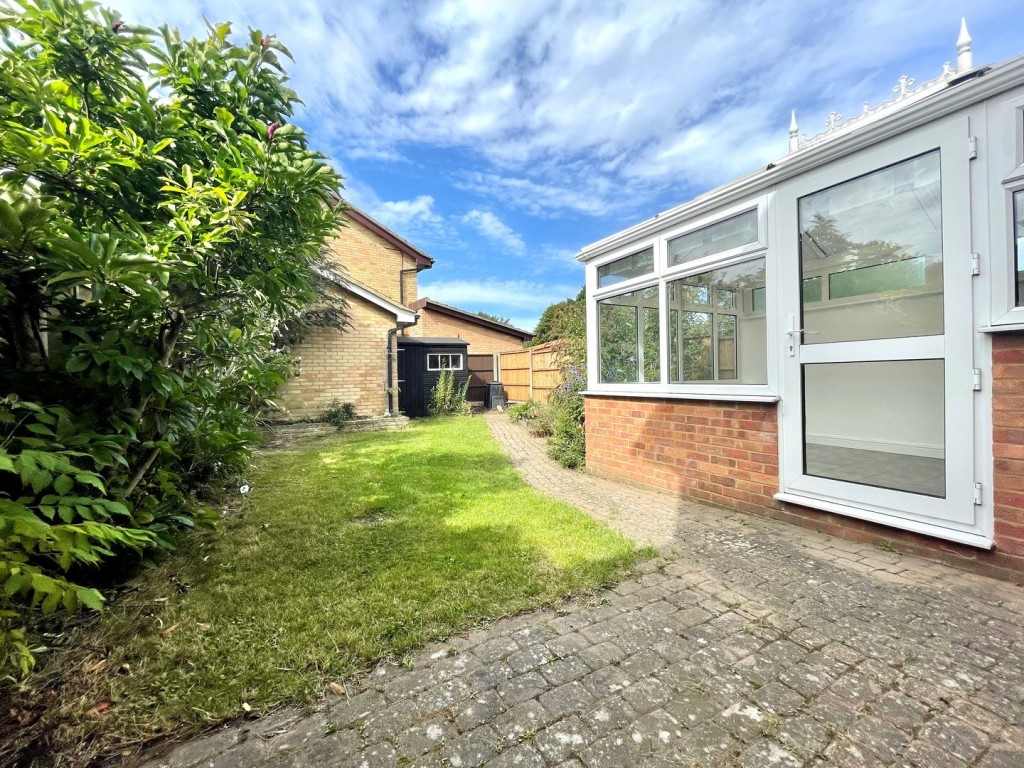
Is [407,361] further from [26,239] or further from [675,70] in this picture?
[26,239]

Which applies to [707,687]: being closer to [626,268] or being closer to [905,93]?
[626,268]

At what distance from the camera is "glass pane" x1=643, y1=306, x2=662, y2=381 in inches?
181

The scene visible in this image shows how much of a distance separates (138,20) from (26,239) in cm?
144

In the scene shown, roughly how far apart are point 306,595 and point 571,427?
14.5ft

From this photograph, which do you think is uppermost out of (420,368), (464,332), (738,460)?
(464,332)

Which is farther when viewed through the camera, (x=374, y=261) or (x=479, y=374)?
(x=479, y=374)

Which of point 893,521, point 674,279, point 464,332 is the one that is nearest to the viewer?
point 893,521

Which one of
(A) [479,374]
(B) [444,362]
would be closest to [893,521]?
(B) [444,362]

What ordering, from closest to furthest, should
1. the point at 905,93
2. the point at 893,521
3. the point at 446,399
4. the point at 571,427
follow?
1. the point at 893,521
2. the point at 905,93
3. the point at 571,427
4. the point at 446,399

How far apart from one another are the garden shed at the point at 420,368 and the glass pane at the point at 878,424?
9866 millimetres

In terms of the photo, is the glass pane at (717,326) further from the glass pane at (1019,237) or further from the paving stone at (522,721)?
the paving stone at (522,721)

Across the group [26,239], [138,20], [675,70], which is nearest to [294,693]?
[26,239]

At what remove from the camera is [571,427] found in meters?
6.21

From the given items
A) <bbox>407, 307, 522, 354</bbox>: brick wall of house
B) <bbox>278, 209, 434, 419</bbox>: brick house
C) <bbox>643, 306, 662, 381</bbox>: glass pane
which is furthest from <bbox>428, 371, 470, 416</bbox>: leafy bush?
<bbox>643, 306, 662, 381</bbox>: glass pane
